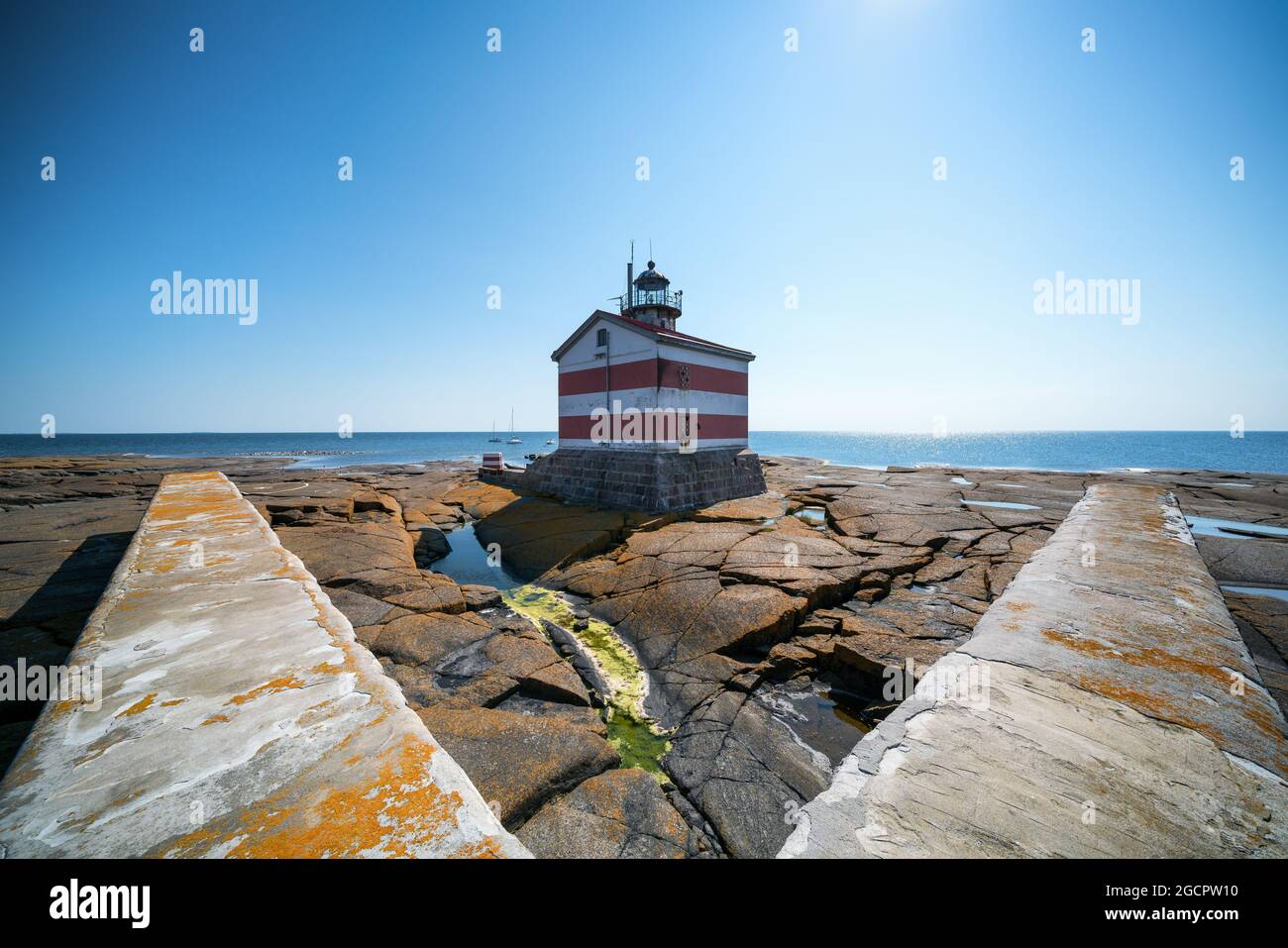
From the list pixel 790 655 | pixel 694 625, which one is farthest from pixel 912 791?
pixel 694 625

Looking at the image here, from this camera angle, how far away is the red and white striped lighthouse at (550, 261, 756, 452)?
54.4 feet

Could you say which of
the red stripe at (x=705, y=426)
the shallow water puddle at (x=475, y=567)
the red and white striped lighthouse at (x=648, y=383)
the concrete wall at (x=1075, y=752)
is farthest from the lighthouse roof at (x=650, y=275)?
the concrete wall at (x=1075, y=752)

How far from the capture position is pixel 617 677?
21.7 feet

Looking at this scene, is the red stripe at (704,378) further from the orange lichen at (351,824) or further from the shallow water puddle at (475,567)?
the orange lichen at (351,824)

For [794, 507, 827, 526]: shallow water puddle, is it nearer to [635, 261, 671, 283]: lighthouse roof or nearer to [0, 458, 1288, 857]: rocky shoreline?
[0, 458, 1288, 857]: rocky shoreline

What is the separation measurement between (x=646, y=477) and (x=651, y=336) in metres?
5.06

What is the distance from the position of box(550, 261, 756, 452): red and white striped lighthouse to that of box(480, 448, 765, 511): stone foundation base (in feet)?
1.82

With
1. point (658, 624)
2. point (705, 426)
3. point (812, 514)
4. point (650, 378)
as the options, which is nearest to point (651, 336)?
point (650, 378)

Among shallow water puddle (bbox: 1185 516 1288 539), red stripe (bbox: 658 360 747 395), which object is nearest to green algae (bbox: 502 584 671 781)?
red stripe (bbox: 658 360 747 395)

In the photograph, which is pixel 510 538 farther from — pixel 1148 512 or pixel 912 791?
pixel 1148 512

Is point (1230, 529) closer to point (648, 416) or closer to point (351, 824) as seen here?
point (648, 416)

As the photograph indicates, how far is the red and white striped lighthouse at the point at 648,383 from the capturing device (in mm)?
16578

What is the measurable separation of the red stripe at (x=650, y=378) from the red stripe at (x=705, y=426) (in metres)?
1.06

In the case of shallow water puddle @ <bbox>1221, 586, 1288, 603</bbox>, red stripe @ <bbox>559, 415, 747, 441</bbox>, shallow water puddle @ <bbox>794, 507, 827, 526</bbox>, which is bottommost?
shallow water puddle @ <bbox>1221, 586, 1288, 603</bbox>
